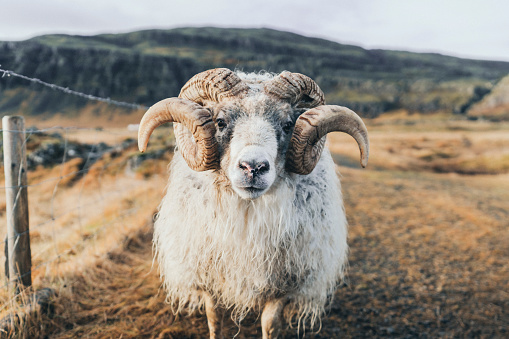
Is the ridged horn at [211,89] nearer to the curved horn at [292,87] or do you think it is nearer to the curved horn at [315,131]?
the curved horn at [292,87]

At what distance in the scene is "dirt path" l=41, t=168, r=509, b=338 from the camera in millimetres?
3555

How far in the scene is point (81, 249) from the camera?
4.88 meters

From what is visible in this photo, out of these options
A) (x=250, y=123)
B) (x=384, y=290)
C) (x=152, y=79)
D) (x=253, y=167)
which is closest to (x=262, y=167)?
(x=253, y=167)

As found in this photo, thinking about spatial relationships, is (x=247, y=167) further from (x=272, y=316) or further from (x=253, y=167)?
(x=272, y=316)

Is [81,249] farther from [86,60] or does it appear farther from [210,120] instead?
[86,60]

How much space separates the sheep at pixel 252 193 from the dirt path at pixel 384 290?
69 cm

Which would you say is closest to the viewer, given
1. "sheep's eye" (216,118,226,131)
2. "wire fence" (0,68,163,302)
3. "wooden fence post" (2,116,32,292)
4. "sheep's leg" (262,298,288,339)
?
"sheep's eye" (216,118,226,131)

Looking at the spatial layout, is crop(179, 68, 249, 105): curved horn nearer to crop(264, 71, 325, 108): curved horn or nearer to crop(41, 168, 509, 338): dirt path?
crop(264, 71, 325, 108): curved horn

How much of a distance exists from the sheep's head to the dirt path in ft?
6.82

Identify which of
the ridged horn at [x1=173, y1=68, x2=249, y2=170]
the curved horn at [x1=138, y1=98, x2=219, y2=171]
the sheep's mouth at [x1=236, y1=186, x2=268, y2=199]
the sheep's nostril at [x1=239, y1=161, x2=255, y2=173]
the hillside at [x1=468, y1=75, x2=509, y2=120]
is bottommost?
the sheep's mouth at [x1=236, y1=186, x2=268, y2=199]

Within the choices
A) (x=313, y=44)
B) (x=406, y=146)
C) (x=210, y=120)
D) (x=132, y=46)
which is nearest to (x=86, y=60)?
(x=132, y=46)

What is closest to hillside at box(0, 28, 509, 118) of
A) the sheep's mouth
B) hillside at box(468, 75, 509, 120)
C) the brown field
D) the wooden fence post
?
hillside at box(468, 75, 509, 120)

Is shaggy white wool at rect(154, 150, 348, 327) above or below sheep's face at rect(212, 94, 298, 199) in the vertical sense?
below

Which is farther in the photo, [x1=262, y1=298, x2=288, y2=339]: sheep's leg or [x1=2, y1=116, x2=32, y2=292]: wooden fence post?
[x1=262, y1=298, x2=288, y2=339]: sheep's leg
